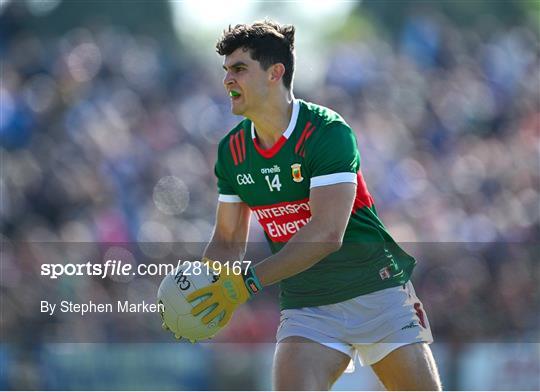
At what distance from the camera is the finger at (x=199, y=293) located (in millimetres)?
5406

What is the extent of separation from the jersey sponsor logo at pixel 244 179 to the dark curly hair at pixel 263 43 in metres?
0.53

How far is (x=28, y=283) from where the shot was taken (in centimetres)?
1038

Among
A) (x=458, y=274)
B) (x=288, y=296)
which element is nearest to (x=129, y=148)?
(x=458, y=274)

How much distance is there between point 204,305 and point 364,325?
2.85ft

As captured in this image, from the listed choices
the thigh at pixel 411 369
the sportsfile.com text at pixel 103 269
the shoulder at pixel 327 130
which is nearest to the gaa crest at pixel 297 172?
the shoulder at pixel 327 130

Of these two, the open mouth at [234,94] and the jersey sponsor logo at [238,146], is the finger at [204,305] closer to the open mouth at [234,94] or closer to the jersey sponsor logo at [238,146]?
the jersey sponsor logo at [238,146]

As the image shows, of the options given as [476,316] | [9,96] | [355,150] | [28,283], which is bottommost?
[476,316]

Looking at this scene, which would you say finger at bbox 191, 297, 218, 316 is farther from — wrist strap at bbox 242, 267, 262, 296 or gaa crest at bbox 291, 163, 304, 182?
gaa crest at bbox 291, 163, 304, 182

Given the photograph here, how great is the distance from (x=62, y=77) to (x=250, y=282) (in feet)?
25.5

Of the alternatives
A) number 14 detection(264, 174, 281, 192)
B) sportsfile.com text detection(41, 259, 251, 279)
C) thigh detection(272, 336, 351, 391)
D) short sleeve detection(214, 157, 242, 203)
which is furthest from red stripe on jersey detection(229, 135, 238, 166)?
sportsfile.com text detection(41, 259, 251, 279)

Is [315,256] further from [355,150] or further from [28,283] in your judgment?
[28,283]

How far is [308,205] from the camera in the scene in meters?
5.71

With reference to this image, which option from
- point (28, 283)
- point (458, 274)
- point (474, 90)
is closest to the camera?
point (28, 283)

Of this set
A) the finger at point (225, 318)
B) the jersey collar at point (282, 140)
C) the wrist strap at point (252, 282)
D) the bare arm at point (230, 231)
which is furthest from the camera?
the bare arm at point (230, 231)
